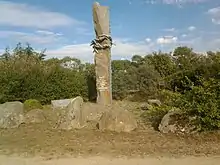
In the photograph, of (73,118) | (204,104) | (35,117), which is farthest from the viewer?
(35,117)

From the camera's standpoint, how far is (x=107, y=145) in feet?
27.6

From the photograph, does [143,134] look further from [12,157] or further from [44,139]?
[12,157]

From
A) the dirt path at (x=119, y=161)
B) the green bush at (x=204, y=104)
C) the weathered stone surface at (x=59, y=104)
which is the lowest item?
the dirt path at (x=119, y=161)

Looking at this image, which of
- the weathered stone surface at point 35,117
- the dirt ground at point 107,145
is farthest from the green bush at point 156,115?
the weathered stone surface at point 35,117

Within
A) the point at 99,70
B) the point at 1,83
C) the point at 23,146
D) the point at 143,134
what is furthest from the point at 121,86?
the point at 23,146

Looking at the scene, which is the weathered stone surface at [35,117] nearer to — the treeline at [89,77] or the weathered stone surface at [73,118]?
the weathered stone surface at [73,118]

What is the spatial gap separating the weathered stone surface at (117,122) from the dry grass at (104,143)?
0.31 metres

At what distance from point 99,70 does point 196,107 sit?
7.09 m

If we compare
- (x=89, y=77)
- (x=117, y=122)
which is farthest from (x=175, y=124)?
(x=89, y=77)

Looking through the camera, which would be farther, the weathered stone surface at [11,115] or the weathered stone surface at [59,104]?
the weathered stone surface at [59,104]

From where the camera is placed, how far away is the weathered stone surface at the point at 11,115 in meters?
11.4

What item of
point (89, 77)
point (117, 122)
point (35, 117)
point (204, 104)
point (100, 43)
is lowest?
point (35, 117)

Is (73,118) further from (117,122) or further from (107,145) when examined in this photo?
(107,145)

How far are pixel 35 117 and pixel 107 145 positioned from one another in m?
4.77
